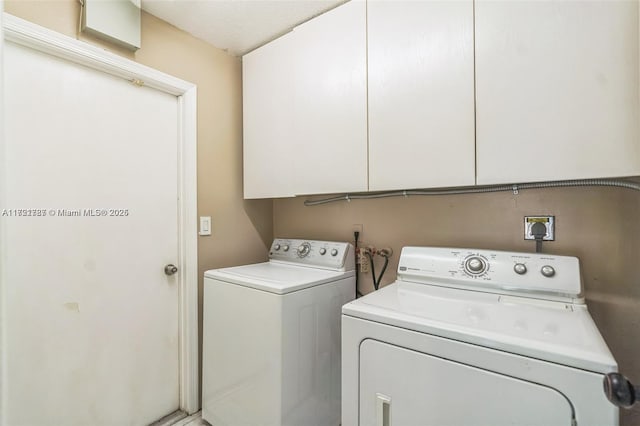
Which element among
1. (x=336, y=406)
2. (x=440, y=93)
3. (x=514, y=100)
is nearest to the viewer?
(x=514, y=100)

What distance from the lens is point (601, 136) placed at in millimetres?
993

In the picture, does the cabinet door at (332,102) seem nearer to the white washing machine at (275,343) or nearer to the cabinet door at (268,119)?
the cabinet door at (268,119)

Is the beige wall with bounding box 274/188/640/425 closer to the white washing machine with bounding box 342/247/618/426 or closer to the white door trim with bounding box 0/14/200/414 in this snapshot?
the white washing machine with bounding box 342/247/618/426

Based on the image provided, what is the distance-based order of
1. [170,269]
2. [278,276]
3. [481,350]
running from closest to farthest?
[481,350] < [278,276] < [170,269]

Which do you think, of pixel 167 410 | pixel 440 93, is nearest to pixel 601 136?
pixel 440 93

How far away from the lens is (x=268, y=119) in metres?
1.89

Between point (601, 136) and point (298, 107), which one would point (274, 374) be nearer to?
point (298, 107)

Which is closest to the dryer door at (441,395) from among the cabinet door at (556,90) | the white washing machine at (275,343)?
the white washing machine at (275,343)

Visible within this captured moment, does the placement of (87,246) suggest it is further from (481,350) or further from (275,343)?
(481,350)

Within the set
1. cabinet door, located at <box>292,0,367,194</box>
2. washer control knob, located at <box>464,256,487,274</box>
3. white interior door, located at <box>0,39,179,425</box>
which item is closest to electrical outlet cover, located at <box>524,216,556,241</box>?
washer control knob, located at <box>464,256,487,274</box>

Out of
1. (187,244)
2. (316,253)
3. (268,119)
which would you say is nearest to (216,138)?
(268,119)

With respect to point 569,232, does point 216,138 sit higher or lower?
higher

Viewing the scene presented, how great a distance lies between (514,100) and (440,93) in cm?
27

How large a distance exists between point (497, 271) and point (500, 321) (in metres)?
0.35
